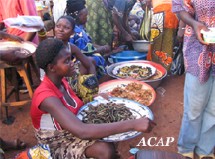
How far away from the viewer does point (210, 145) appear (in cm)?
263

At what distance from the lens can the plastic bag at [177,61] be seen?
4.48 metres

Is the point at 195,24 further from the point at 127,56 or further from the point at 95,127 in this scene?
the point at 127,56

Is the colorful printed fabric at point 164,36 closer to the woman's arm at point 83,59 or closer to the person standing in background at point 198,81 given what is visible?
the woman's arm at point 83,59

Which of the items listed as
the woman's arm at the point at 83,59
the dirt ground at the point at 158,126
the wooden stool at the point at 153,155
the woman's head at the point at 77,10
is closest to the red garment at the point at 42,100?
the wooden stool at the point at 153,155

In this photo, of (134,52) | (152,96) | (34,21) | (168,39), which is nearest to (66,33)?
(34,21)

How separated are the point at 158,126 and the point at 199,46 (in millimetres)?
1422

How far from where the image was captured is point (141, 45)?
5.11 meters

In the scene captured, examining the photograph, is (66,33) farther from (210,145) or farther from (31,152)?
(210,145)

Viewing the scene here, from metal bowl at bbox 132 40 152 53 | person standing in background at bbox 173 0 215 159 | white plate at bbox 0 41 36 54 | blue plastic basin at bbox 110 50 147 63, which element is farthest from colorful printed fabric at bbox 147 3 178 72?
white plate at bbox 0 41 36 54

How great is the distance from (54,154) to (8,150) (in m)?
1.16

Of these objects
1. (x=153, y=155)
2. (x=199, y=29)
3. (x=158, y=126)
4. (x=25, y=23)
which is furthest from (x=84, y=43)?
(x=153, y=155)

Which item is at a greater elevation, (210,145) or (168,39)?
(168,39)

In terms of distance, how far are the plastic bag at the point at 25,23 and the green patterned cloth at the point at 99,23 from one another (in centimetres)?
165

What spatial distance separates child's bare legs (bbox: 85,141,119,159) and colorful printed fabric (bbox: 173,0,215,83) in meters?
0.98
